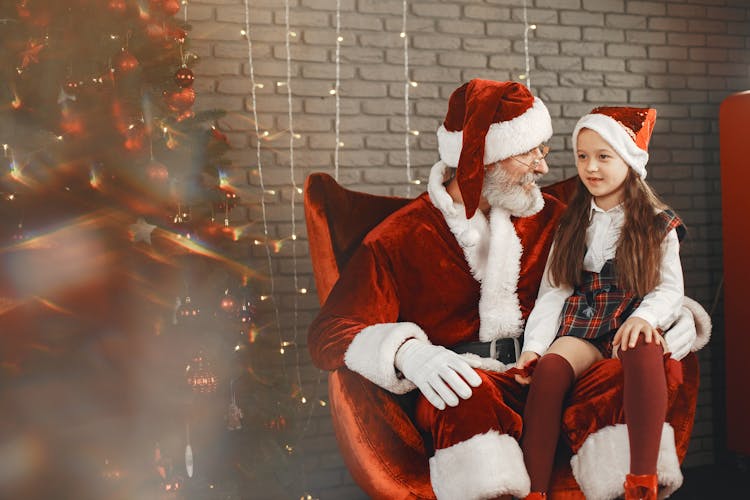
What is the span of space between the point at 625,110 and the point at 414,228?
0.70m

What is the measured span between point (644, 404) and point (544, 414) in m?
0.24

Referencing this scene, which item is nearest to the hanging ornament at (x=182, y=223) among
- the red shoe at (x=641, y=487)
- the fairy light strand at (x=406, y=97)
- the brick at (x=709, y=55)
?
the fairy light strand at (x=406, y=97)

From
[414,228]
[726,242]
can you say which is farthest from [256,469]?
[726,242]

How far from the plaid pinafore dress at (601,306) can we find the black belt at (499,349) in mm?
154

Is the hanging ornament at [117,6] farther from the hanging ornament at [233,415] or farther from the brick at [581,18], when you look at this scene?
the brick at [581,18]

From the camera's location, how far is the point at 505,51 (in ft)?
11.6

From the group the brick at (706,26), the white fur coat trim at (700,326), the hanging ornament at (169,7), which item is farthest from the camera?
→ the brick at (706,26)

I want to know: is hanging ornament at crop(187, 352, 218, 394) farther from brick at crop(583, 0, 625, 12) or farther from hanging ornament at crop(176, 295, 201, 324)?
brick at crop(583, 0, 625, 12)

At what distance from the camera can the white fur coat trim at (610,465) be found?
6.57 ft

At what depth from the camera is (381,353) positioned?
2082 millimetres

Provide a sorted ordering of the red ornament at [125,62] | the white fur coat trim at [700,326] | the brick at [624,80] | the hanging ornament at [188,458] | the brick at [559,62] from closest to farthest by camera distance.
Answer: the white fur coat trim at [700,326], the red ornament at [125,62], the hanging ornament at [188,458], the brick at [559,62], the brick at [624,80]

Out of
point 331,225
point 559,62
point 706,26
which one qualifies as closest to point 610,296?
point 331,225

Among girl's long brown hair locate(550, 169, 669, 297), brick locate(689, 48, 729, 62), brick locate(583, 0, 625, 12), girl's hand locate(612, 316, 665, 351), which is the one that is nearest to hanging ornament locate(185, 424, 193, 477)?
girl's long brown hair locate(550, 169, 669, 297)

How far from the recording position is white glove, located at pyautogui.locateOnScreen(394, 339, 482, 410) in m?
1.97
